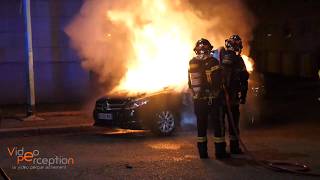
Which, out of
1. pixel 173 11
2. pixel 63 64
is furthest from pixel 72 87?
pixel 173 11

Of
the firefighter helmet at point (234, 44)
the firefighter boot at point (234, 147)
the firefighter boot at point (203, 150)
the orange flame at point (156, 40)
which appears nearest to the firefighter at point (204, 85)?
the firefighter boot at point (203, 150)

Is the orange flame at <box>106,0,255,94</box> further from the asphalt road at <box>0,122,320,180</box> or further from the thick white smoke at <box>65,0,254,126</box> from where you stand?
the asphalt road at <box>0,122,320,180</box>

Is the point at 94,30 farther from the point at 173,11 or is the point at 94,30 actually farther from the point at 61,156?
the point at 61,156

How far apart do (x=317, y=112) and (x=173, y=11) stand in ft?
→ 16.9

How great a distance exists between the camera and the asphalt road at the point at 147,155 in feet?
26.2

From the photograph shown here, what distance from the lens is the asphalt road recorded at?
7.98 m

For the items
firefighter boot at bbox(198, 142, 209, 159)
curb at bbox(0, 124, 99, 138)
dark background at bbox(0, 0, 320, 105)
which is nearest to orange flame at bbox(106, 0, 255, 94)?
curb at bbox(0, 124, 99, 138)

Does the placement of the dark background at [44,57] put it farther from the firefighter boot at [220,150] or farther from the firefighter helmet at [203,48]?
the firefighter boot at [220,150]

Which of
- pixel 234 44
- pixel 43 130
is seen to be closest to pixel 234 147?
pixel 234 44

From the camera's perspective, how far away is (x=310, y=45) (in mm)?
29250

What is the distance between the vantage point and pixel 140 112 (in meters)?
11.7

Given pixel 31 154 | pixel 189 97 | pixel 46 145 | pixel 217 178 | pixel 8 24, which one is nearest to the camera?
pixel 217 178

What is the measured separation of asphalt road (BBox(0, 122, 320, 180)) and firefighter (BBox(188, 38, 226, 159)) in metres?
0.43

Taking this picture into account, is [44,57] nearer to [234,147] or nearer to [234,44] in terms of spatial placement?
[234,44]
